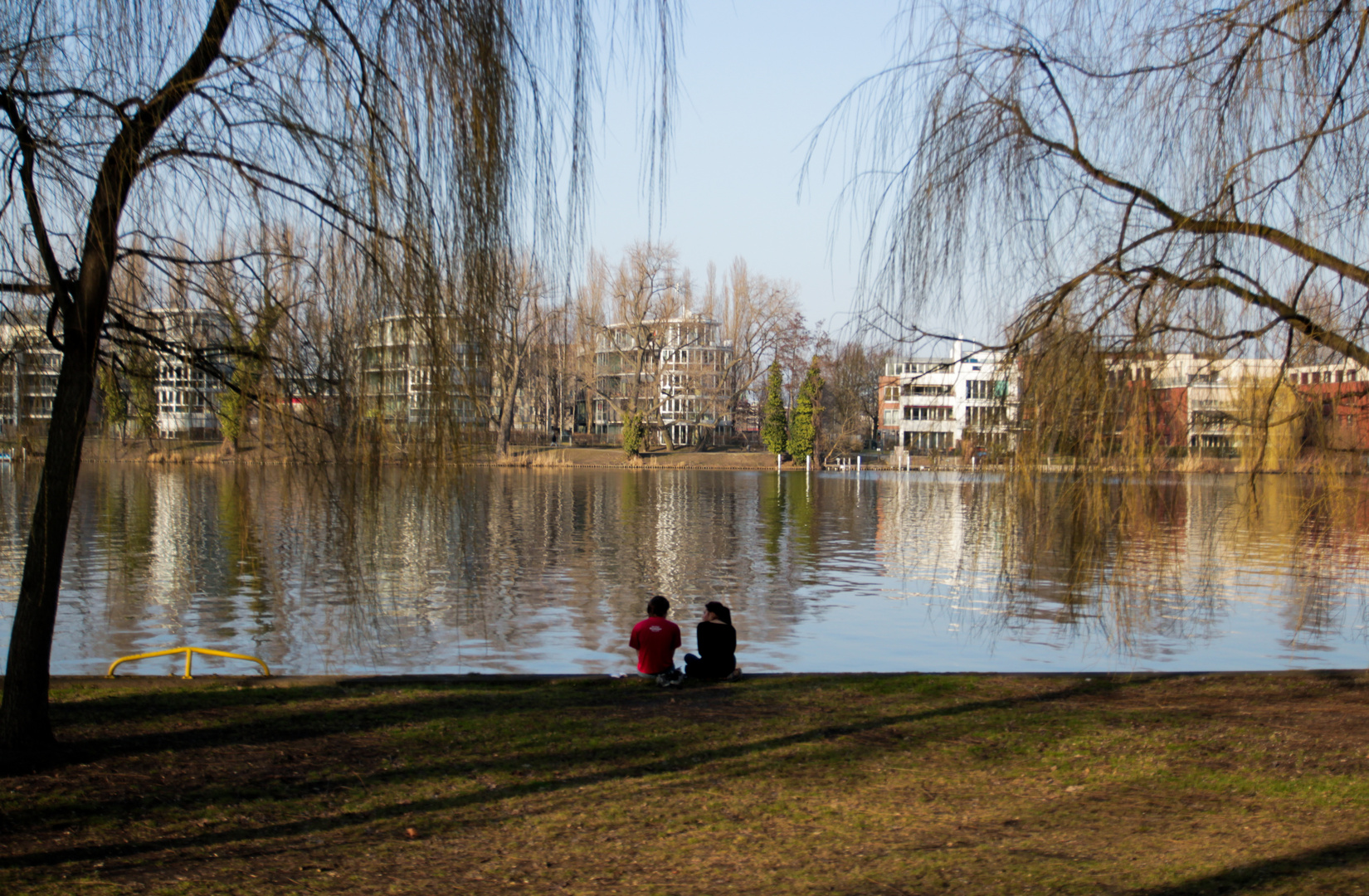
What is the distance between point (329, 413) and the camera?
5.63 m

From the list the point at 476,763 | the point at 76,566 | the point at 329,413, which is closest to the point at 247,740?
the point at 476,763

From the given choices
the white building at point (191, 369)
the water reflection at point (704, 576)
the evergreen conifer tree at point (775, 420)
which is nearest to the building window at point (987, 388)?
the water reflection at point (704, 576)

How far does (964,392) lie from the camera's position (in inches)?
287

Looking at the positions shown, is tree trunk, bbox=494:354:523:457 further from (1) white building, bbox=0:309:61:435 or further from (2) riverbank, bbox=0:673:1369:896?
(1) white building, bbox=0:309:61:435

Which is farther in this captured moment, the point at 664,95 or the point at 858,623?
the point at 858,623

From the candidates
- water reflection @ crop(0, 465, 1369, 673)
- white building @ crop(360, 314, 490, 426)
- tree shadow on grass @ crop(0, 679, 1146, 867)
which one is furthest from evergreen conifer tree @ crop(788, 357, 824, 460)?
white building @ crop(360, 314, 490, 426)

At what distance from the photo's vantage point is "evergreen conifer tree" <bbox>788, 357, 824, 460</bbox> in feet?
264

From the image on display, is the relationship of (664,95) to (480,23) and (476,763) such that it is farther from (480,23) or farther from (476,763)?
(476,763)

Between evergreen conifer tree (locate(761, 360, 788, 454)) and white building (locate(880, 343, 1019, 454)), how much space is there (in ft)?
242

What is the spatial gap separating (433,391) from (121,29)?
6.42 feet

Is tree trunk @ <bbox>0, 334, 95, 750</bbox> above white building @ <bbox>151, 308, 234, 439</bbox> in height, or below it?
below

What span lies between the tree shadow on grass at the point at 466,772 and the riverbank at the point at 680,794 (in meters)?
0.02

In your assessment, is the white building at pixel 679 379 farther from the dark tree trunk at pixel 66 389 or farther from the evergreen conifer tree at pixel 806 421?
the dark tree trunk at pixel 66 389

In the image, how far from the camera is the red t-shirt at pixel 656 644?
9195 mm
